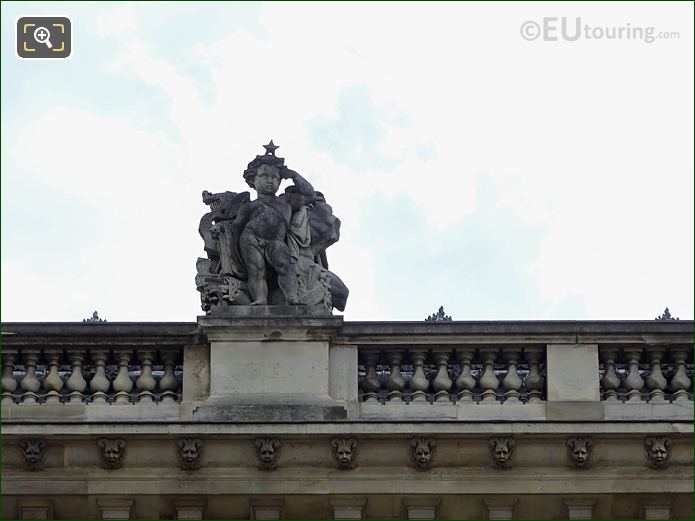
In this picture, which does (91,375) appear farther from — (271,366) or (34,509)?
(271,366)

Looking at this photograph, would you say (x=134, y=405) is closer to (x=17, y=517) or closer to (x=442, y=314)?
(x=17, y=517)

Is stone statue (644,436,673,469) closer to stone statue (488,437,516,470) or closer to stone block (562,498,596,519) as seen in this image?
stone block (562,498,596,519)

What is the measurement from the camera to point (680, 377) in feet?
74.7

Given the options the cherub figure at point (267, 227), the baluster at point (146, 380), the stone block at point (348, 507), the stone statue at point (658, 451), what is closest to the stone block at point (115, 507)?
the baluster at point (146, 380)

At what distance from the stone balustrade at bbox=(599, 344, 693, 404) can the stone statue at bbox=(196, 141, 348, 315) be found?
9.76 feet

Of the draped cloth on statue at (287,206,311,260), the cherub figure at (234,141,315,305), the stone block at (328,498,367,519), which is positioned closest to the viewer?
the stone block at (328,498,367,519)

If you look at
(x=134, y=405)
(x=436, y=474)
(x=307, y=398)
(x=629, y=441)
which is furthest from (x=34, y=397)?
(x=629, y=441)

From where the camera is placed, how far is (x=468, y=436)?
2184 cm

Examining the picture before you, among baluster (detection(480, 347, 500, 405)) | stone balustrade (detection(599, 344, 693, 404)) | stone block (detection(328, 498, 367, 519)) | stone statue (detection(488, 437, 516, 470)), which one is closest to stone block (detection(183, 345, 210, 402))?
stone block (detection(328, 498, 367, 519))

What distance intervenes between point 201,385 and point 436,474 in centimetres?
268

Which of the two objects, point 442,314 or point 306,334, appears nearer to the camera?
point 306,334

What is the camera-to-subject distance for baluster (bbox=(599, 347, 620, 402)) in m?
22.7

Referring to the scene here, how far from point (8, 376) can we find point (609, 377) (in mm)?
6198

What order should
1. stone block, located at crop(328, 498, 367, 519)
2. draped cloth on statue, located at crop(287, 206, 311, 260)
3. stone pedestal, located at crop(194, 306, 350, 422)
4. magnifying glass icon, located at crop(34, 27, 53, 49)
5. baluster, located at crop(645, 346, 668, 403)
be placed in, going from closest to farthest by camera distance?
stone block, located at crop(328, 498, 367, 519), stone pedestal, located at crop(194, 306, 350, 422), baluster, located at crop(645, 346, 668, 403), draped cloth on statue, located at crop(287, 206, 311, 260), magnifying glass icon, located at crop(34, 27, 53, 49)
